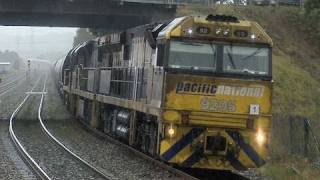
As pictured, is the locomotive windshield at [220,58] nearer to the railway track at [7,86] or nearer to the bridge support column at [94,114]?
the bridge support column at [94,114]

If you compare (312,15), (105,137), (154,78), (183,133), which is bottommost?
(105,137)

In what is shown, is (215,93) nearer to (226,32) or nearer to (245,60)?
(245,60)

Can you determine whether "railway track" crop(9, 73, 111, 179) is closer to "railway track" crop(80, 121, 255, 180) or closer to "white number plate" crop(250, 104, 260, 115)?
"railway track" crop(80, 121, 255, 180)

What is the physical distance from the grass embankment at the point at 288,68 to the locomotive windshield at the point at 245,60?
305 centimetres

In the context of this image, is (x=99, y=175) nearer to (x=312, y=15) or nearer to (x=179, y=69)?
(x=179, y=69)

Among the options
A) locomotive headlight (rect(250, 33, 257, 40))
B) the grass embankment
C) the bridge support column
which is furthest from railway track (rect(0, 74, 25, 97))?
locomotive headlight (rect(250, 33, 257, 40))

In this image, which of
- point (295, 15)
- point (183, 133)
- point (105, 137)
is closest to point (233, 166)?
point (183, 133)

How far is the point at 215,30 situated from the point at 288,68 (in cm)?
1987

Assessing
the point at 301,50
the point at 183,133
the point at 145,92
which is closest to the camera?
the point at 183,133

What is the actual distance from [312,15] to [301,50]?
114 inches

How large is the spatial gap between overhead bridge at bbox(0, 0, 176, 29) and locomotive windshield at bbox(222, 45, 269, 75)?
2382 centimetres

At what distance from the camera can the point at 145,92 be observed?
15.2 meters

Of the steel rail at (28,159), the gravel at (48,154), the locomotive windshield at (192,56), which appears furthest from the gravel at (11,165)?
the locomotive windshield at (192,56)

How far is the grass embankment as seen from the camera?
19.1 m
